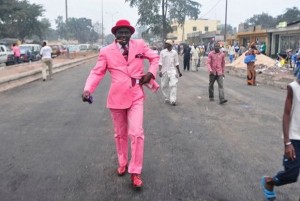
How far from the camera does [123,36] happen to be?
16.5 feet

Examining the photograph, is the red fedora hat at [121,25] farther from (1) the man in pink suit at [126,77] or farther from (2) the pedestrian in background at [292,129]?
(2) the pedestrian in background at [292,129]

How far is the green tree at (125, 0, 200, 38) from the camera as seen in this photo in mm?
60125

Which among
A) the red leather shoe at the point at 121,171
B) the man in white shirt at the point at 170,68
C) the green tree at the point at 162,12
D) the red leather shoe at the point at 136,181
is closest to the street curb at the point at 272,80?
the man in white shirt at the point at 170,68

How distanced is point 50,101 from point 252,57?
9.01 meters

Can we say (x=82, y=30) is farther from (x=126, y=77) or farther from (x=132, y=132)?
(x=132, y=132)

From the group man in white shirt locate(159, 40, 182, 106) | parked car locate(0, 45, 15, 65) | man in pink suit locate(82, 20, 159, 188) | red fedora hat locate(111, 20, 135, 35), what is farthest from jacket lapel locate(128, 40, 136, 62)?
parked car locate(0, 45, 15, 65)

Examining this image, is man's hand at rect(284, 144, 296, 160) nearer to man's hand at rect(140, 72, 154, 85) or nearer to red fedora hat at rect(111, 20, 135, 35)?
man's hand at rect(140, 72, 154, 85)

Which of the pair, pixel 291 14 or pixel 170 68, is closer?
pixel 170 68

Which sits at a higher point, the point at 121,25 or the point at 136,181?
the point at 121,25

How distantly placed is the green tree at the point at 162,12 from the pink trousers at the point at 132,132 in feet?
183

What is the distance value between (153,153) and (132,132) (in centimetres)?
164

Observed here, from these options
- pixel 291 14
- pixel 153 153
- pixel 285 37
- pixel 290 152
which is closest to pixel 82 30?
pixel 291 14

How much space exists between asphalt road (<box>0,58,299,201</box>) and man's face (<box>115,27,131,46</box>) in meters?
1.69

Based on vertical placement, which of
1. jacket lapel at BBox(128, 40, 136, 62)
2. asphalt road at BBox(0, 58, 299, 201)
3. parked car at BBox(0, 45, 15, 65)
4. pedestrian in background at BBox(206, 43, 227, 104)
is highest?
jacket lapel at BBox(128, 40, 136, 62)
